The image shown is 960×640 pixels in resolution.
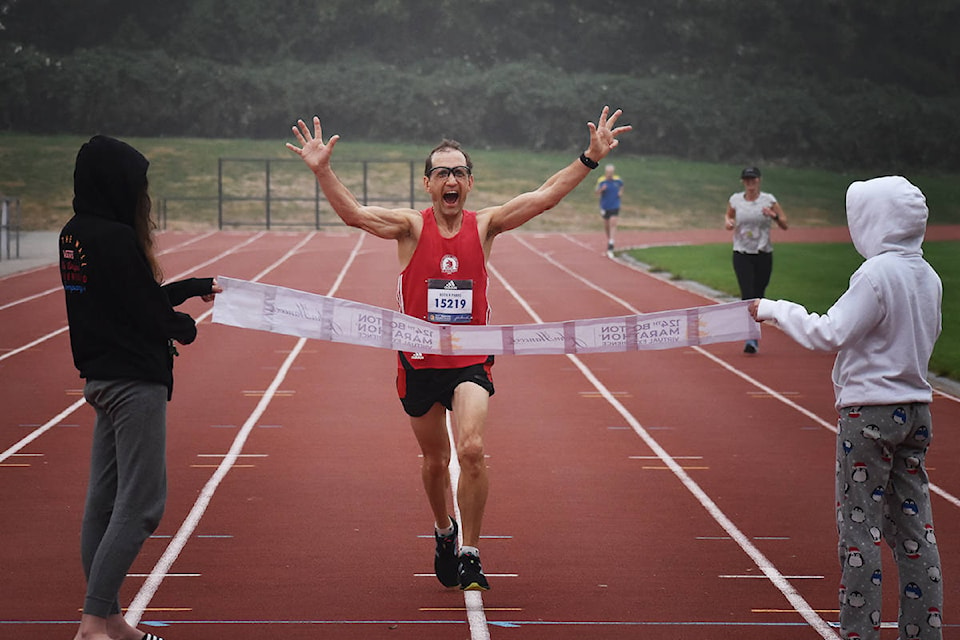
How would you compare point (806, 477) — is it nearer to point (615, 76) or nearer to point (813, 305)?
point (813, 305)

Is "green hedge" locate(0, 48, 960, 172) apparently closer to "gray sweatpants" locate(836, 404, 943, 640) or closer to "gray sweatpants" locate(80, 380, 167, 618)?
"gray sweatpants" locate(836, 404, 943, 640)

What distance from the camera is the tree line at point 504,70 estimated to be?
54.7m

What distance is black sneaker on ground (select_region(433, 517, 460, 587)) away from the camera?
614 centimetres

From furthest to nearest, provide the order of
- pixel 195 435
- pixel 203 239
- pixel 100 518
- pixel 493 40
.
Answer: pixel 493 40, pixel 203 239, pixel 195 435, pixel 100 518

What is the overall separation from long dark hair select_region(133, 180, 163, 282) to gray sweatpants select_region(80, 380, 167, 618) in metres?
0.40

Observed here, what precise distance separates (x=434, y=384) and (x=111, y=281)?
1.70m

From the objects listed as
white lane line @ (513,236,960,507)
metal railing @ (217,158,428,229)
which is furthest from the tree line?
white lane line @ (513,236,960,507)

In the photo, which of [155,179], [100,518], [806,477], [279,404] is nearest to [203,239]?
[155,179]

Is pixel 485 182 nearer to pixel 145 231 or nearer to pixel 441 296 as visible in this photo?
pixel 441 296

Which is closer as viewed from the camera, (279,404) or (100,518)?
(100,518)

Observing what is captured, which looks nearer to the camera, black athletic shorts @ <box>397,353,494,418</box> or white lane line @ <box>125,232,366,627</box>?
white lane line @ <box>125,232,366,627</box>

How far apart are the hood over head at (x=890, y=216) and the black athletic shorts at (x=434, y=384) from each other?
190 centimetres

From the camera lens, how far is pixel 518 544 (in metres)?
7.04

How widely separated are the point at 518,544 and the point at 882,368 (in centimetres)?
275
